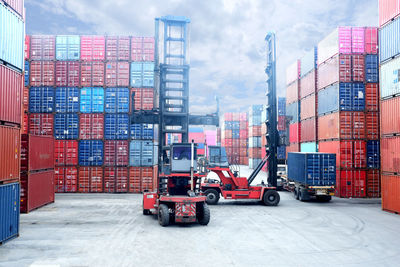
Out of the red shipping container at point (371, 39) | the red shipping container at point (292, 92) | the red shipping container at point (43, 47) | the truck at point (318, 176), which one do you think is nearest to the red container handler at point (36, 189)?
the red shipping container at point (43, 47)

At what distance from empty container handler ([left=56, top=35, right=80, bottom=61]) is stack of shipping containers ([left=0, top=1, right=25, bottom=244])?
517 inches

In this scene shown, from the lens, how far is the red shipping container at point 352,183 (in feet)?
78.2

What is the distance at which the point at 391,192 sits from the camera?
17844mm

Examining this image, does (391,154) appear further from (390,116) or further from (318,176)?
(318,176)

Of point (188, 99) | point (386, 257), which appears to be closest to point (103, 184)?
point (188, 99)

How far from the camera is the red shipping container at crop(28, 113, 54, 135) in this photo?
84.0ft

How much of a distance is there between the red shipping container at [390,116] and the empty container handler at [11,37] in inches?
739

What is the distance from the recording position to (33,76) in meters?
25.8

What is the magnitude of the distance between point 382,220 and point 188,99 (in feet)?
36.7

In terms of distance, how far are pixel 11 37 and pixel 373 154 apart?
2408cm

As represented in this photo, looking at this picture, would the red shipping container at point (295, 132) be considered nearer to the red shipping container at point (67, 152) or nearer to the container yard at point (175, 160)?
the container yard at point (175, 160)

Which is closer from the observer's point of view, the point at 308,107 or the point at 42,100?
the point at 42,100

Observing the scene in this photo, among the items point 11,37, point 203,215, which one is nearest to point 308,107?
point 203,215

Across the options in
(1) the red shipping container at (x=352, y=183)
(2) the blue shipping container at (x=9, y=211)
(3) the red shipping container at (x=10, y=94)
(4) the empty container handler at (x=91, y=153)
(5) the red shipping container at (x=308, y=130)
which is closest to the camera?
(2) the blue shipping container at (x=9, y=211)
